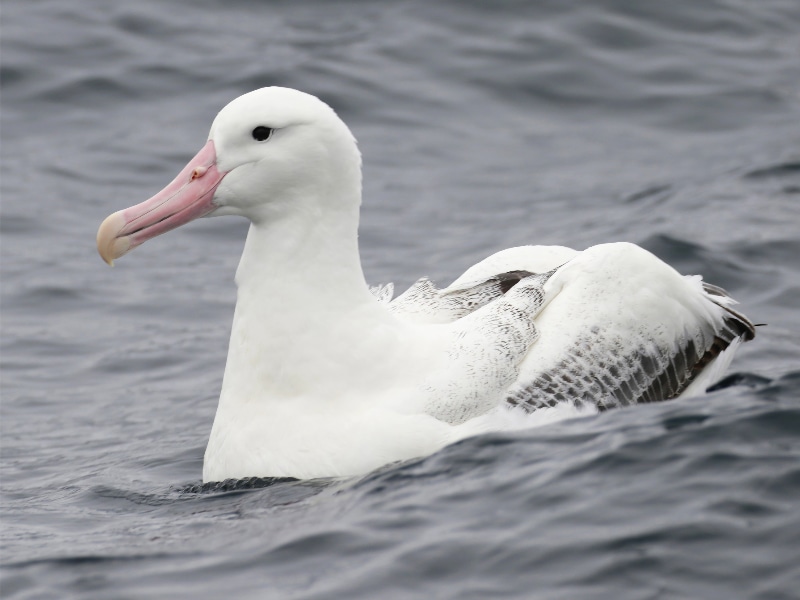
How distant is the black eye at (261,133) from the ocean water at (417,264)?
1.75 metres

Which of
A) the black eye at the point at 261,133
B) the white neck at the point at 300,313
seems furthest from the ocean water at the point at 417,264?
the black eye at the point at 261,133

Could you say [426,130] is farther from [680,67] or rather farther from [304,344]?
[304,344]

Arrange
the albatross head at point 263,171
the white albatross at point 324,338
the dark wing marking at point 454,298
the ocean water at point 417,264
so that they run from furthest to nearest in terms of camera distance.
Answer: the dark wing marking at point 454,298, the albatross head at point 263,171, the white albatross at point 324,338, the ocean water at point 417,264

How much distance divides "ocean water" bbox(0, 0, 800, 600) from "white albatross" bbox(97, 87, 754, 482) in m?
0.24

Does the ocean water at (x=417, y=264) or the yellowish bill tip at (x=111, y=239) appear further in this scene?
the yellowish bill tip at (x=111, y=239)

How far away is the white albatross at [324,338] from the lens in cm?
686

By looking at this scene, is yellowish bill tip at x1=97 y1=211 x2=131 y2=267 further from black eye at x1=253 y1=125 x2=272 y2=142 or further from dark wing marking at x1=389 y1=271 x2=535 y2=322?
dark wing marking at x1=389 y1=271 x2=535 y2=322

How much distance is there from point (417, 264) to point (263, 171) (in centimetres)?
546

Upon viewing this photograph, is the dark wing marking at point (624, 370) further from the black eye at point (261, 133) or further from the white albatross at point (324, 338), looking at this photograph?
the black eye at point (261, 133)

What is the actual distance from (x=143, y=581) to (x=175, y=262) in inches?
284

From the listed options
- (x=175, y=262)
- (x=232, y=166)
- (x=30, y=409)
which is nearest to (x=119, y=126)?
(x=175, y=262)

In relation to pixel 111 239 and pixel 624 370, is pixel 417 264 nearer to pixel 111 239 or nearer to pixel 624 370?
pixel 624 370

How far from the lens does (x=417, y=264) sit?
40.9 ft

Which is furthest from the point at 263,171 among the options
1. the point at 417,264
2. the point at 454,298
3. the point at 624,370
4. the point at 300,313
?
the point at 417,264
